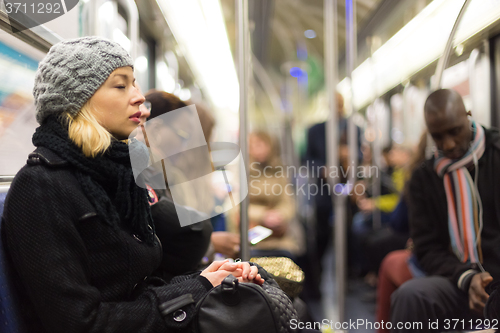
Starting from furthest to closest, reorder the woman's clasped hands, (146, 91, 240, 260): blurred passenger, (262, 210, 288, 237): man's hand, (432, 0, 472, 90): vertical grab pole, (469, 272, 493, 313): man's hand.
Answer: (262, 210, 288, 237): man's hand, (432, 0, 472, 90): vertical grab pole, (469, 272, 493, 313): man's hand, (146, 91, 240, 260): blurred passenger, the woman's clasped hands

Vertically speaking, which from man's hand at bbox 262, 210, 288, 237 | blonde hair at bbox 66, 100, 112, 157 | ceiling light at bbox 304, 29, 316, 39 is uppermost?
ceiling light at bbox 304, 29, 316, 39

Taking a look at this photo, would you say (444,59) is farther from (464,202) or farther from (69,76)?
(69,76)

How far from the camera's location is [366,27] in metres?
2.63

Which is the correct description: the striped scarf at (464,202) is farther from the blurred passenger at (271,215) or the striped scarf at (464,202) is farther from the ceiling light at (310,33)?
the ceiling light at (310,33)

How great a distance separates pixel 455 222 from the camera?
1611mm

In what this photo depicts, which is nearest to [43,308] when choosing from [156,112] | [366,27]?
[156,112]

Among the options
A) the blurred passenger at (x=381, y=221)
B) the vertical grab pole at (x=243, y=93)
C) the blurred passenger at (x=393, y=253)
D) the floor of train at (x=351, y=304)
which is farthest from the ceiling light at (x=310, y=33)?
the vertical grab pole at (x=243, y=93)

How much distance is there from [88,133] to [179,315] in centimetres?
61

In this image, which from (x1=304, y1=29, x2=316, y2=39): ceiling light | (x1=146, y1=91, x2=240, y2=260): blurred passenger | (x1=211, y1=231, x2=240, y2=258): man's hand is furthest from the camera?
(x1=304, y1=29, x2=316, y2=39): ceiling light

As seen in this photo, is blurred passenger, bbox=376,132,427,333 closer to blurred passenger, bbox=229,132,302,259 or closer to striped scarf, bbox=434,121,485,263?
striped scarf, bbox=434,121,485,263

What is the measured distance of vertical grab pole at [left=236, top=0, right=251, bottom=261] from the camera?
5.24 feet

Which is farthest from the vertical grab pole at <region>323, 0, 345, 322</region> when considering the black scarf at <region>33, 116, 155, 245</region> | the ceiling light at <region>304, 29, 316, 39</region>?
the ceiling light at <region>304, 29, 316, 39</region>

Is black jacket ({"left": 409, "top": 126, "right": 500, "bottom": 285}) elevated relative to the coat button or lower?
elevated

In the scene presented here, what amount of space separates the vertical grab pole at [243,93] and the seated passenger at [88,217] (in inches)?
17.5
